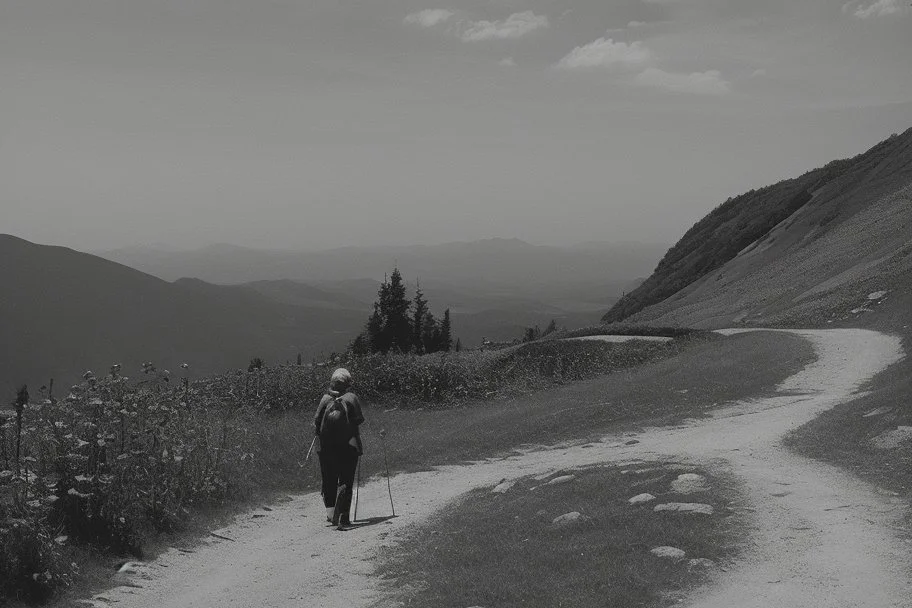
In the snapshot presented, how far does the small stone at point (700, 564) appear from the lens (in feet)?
31.0

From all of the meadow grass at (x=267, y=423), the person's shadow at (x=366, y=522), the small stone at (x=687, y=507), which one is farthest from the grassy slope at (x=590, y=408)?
the small stone at (x=687, y=507)

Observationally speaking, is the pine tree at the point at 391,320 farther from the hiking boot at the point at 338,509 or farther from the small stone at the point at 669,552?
the small stone at the point at 669,552

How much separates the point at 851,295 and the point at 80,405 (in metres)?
41.2

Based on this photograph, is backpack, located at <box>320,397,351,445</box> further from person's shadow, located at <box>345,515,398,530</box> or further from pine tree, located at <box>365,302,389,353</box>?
pine tree, located at <box>365,302,389,353</box>

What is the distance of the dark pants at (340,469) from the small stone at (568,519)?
394 centimetres

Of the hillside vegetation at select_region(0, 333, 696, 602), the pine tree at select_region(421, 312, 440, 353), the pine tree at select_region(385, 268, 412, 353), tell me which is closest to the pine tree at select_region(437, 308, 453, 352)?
the pine tree at select_region(421, 312, 440, 353)

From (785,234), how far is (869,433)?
73.6m

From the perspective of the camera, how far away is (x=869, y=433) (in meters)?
16.3

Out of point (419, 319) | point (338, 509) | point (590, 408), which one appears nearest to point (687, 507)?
point (338, 509)

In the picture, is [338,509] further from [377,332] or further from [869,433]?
[377,332]

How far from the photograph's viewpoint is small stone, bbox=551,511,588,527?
12.2 m

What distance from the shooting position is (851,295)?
43688 mm

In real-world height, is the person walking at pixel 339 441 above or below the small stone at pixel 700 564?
above

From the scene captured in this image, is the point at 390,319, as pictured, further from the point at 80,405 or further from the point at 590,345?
the point at 80,405
